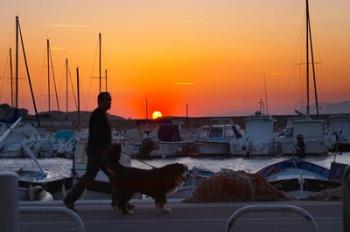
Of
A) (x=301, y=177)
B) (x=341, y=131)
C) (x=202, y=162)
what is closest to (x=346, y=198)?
(x=301, y=177)

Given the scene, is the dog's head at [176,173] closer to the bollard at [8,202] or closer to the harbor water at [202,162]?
the bollard at [8,202]

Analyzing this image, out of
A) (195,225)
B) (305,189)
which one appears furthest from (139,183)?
(305,189)

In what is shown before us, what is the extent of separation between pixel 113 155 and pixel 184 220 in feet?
5.52

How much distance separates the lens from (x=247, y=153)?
213 ft

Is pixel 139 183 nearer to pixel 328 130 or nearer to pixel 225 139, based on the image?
pixel 225 139

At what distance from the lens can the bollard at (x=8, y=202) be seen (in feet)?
22.2

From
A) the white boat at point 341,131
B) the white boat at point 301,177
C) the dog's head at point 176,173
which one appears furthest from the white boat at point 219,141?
the dog's head at point 176,173

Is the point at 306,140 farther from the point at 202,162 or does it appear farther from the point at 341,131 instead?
the point at 341,131

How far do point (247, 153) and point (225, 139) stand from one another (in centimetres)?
427

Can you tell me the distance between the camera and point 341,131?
75.4m

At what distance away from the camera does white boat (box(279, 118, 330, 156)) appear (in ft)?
209

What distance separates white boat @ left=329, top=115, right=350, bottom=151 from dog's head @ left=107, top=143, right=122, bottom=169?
60.6 meters

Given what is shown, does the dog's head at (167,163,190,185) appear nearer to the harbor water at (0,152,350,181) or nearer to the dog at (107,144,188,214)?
the dog at (107,144,188,214)

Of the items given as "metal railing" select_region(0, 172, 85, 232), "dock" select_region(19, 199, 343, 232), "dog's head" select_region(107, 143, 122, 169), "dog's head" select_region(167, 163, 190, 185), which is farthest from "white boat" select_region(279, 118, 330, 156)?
"metal railing" select_region(0, 172, 85, 232)
